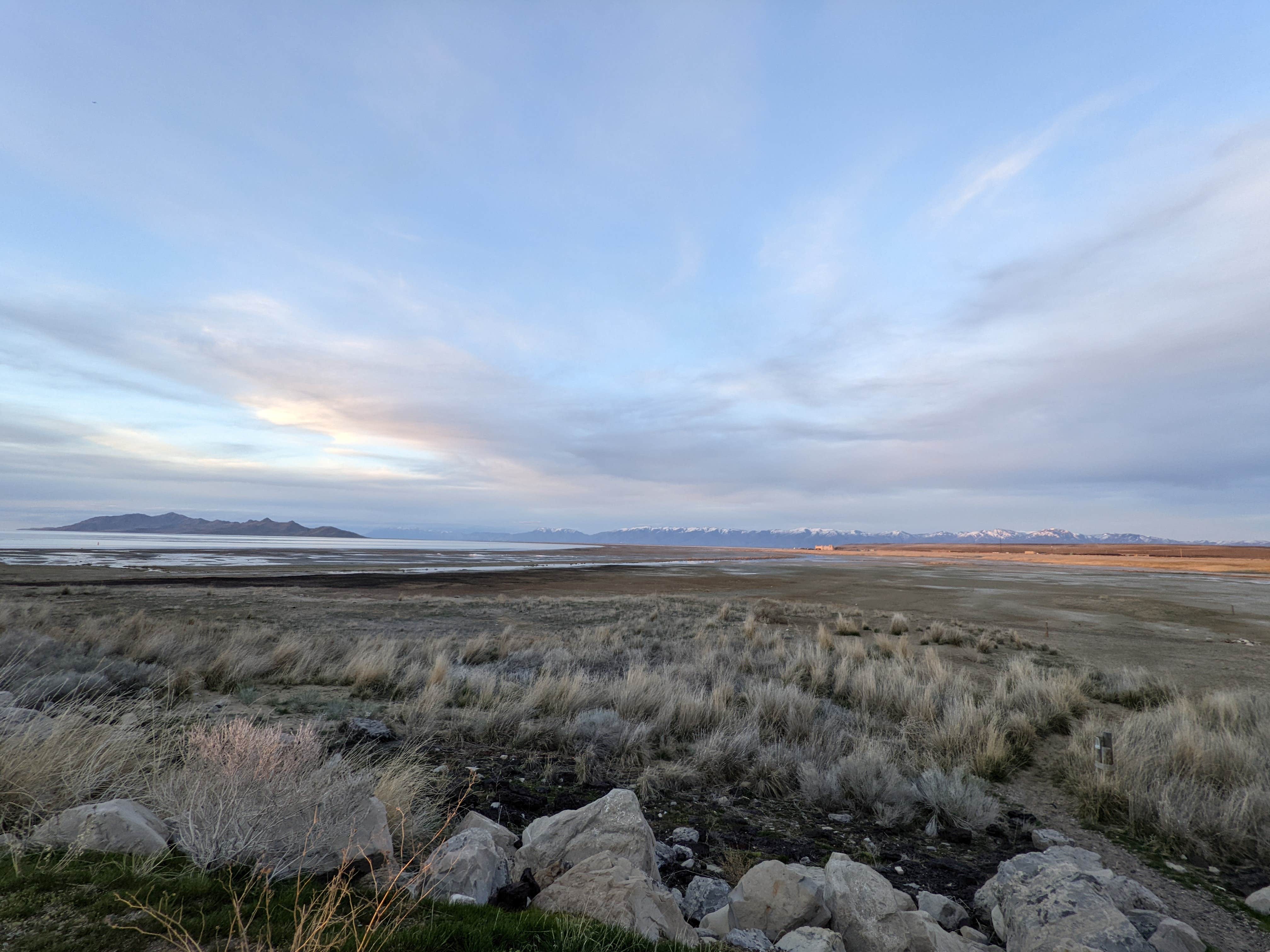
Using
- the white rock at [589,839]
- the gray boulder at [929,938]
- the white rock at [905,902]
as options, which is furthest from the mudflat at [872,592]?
the white rock at [589,839]

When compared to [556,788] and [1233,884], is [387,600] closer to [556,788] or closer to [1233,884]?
[556,788]

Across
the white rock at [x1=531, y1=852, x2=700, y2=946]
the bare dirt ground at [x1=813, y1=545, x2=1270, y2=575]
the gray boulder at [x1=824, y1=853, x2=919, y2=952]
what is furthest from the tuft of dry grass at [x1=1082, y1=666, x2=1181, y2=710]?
the bare dirt ground at [x1=813, y1=545, x2=1270, y2=575]

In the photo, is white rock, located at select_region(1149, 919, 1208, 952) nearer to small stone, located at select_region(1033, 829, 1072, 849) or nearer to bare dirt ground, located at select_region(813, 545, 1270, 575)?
small stone, located at select_region(1033, 829, 1072, 849)

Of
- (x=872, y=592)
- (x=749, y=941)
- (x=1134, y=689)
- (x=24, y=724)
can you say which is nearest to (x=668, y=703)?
(x=749, y=941)

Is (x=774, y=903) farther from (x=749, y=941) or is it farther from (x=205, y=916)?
(x=205, y=916)

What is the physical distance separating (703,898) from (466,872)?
179 centimetres

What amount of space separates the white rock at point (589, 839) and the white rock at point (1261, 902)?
4.90m

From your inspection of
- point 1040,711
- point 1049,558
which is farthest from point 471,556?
point 1049,558

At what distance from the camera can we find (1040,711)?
31.0 feet

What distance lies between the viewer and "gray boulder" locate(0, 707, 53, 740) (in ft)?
14.8

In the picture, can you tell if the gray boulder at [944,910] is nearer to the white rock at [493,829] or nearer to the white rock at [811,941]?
the white rock at [811,941]

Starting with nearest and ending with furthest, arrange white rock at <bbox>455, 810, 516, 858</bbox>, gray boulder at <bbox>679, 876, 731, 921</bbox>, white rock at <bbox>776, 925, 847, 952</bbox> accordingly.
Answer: white rock at <bbox>776, 925, 847, 952</bbox>
gray boulder at <bbox>679, 876, 731, 921</bbox>
white rock at <bbox>455, 810, 516, 858</bbox>

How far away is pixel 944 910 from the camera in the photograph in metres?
4.16

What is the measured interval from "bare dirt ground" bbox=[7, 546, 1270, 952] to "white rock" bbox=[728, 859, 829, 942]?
1.35m
